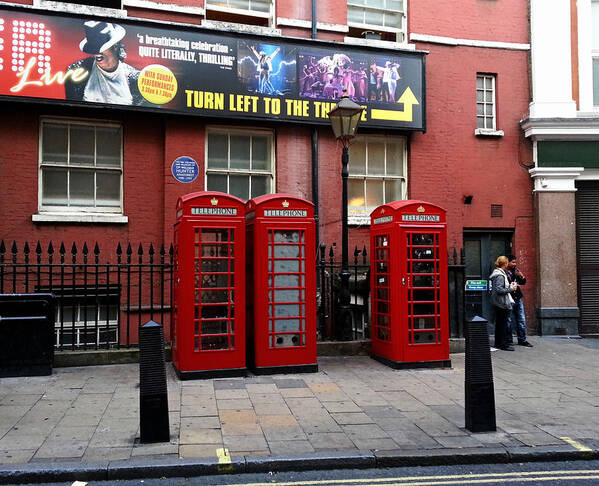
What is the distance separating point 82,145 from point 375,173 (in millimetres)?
6143

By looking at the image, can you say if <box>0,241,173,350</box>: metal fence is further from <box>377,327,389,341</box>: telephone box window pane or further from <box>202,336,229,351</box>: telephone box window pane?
<box>377,327,389,341</box>: telephone box window pane

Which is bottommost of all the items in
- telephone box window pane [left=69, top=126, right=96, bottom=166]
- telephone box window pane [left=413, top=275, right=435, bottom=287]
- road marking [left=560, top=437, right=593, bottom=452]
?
road marking [left=560, top=437, right=593, bottom=452]

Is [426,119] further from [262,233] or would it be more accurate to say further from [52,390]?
[52,390]

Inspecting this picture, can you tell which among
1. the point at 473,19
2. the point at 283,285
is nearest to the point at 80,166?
the point at 283,285

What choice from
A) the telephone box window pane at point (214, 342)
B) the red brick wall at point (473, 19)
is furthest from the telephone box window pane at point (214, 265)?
the red brick wall at point (473, 19)

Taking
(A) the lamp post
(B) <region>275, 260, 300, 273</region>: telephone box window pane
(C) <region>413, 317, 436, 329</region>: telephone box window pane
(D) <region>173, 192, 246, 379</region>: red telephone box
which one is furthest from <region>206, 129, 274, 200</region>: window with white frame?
(C) <region>413, 317, 436, 329</region>: telephone box window pane

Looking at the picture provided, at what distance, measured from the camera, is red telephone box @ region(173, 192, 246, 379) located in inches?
298

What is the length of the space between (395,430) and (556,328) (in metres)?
8.12

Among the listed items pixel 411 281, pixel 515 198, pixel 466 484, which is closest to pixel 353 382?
pixel 411 281

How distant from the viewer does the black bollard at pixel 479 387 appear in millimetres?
5539

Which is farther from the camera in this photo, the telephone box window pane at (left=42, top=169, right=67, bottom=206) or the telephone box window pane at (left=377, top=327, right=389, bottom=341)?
the telephone box window pane at (left=42, top=169, right=67, bottom=206)

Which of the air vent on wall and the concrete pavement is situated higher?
the air vent on wall

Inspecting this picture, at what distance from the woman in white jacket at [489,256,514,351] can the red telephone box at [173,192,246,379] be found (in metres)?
5.33

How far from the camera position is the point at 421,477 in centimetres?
467
